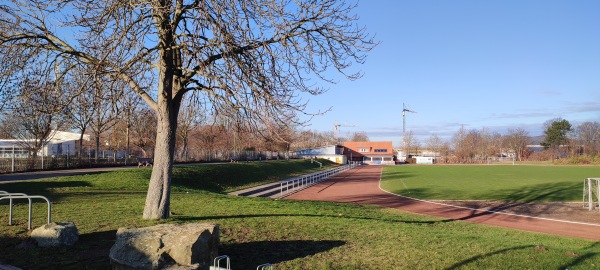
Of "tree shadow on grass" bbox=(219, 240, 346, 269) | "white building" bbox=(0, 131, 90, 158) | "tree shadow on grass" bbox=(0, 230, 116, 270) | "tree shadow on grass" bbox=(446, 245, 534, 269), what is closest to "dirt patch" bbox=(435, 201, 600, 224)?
"tree shadow on grass" bbox=(446, 245, 534, 269)

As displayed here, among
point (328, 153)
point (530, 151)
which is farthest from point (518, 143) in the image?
point (328, 153)

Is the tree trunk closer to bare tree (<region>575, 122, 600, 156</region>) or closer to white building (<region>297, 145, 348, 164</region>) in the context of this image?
white building (<region>297, 145, 348, 164</region>)

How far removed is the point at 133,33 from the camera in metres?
9.34

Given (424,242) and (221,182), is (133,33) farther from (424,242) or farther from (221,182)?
(221,182)

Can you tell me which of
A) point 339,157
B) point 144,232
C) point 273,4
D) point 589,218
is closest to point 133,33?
point 273,4

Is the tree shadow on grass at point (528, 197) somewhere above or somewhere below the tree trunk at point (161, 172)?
below

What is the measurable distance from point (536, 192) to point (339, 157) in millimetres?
76524

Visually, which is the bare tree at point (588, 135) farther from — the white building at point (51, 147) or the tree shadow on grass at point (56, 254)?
the tree shadow on grass at point (56, 254)

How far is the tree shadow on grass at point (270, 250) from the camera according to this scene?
7.07m

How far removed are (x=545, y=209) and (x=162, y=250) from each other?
75.7ft

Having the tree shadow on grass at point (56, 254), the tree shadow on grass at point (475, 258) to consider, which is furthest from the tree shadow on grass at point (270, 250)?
the tree shadow on grass at point (475, 258)

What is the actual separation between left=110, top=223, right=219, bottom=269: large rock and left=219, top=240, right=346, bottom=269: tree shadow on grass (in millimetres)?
984

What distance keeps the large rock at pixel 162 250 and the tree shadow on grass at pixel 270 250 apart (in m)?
0.98

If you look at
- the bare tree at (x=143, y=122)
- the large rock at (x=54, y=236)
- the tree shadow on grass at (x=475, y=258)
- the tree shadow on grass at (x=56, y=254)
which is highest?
the bare tree at (x=143, y=122)
